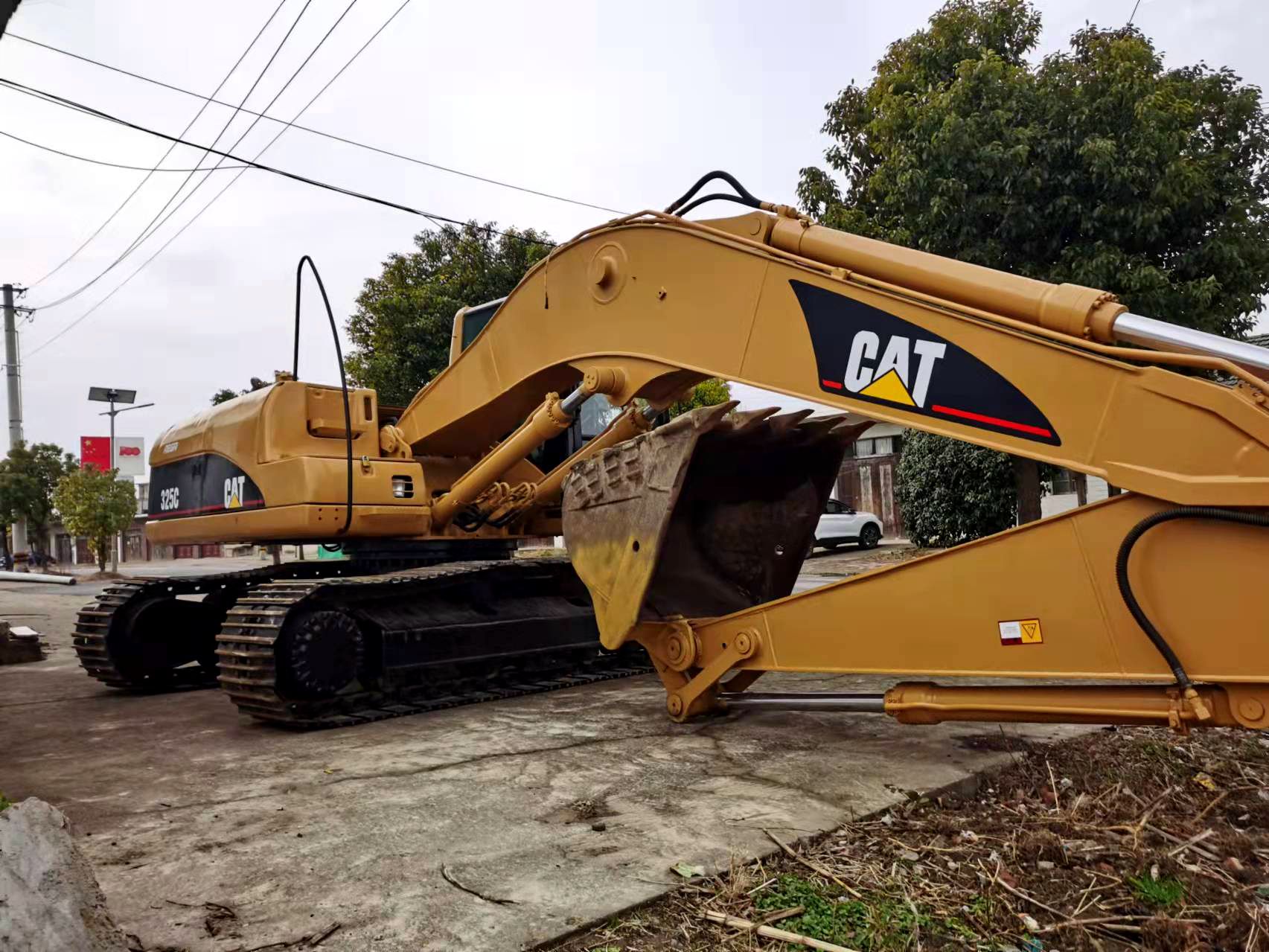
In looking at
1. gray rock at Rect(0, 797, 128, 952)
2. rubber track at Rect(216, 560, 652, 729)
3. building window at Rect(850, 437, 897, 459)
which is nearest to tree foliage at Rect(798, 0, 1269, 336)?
rubber track at Rect(216, 560, 652, 729)

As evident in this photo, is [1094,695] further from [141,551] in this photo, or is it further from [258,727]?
[141,551]

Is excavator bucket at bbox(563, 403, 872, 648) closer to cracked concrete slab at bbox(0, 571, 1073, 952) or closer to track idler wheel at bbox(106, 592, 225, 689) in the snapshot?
cracked concrete slab at bbox(0, 571, 1073, 952)

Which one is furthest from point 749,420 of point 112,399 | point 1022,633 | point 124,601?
point 112,399

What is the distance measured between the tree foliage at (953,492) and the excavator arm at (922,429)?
11653mm

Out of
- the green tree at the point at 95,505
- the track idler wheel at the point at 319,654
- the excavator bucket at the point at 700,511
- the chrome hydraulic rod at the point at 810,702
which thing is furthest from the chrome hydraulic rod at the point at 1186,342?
the green tree at the point at 95,505

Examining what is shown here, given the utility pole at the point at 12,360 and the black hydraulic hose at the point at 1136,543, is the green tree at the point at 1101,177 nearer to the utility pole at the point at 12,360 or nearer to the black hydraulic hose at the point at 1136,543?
the black hydraulic hose at the point at 1136,543

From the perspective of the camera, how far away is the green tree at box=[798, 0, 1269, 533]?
35.7 ft

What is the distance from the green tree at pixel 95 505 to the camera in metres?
28.0

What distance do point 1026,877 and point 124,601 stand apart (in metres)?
6.41

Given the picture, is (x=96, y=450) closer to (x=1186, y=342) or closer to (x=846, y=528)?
(x=846, y=528)

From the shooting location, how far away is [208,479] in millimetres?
6605

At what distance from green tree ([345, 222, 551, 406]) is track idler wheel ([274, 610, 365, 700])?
16.0 metres

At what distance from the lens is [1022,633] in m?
3.25

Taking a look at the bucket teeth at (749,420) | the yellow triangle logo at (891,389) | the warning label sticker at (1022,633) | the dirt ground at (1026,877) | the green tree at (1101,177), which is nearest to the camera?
the dirt ground at (1026,877)
